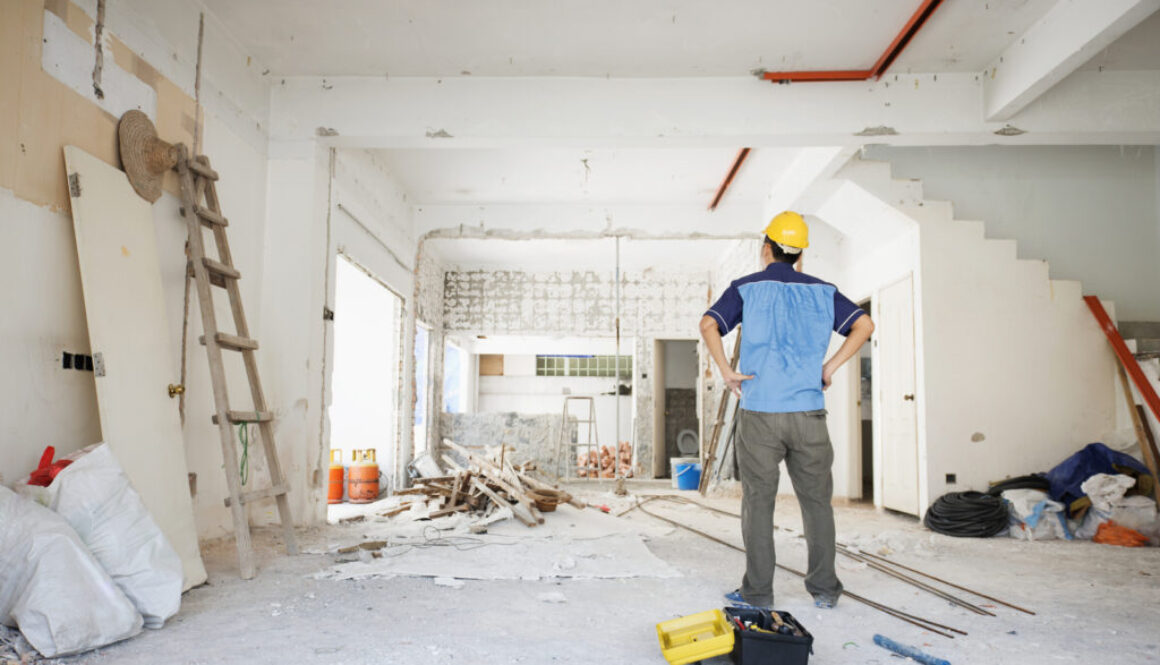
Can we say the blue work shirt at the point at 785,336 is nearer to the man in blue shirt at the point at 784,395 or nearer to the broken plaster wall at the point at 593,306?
the man in blue shirt at the point at 784,395

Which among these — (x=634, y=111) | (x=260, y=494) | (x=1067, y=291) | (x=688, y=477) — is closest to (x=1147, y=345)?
(x=1067, y=291)

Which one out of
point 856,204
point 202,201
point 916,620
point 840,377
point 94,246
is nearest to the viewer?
point 916,620

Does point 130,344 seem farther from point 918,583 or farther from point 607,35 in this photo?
point 918,583

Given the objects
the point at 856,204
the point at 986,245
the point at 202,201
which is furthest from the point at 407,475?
the point at 986,245

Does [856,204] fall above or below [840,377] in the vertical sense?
above

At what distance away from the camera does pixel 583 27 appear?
4.65 m

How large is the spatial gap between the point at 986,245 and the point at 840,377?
2.03 m

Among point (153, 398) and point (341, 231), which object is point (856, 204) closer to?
point (341, 231)

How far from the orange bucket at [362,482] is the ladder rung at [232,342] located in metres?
3.77

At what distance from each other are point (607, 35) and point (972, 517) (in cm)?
435

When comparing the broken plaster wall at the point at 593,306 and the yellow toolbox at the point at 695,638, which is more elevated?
the broken plaster wall at the point at 593,306

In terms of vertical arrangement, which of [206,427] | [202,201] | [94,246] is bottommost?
[206,427]

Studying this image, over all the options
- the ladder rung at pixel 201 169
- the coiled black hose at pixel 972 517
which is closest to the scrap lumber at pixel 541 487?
the coiled black hose at pixel 972 517

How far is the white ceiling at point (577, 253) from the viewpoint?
405 inches
